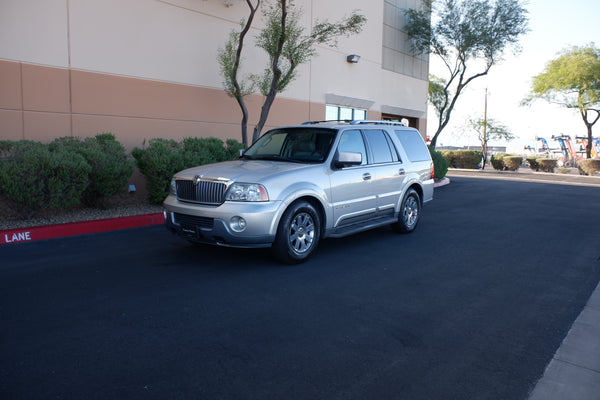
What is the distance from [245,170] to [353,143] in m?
2.04

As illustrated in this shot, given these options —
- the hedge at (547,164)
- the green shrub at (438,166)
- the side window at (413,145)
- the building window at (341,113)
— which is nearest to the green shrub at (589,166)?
the hedge at (547,164)

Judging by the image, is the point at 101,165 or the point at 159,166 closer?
the point at 101,165

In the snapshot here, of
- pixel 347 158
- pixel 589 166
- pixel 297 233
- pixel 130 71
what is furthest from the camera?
pixel 589 166

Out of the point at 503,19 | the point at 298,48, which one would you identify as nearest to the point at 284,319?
the point at 298,48

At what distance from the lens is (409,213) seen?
340 inches

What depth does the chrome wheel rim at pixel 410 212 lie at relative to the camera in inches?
335

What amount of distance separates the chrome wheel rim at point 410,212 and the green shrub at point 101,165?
18.1ft

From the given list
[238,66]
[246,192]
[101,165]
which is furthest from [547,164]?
[246,192]

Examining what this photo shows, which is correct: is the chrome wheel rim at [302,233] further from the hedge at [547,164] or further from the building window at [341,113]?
the hedge at [547,164]

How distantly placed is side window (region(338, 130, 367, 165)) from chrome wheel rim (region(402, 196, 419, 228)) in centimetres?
156

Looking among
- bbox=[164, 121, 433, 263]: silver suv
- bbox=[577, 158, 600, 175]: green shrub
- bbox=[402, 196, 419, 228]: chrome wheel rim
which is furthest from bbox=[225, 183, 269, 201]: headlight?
bbox=[577, 158, 600, 175]: green shrub

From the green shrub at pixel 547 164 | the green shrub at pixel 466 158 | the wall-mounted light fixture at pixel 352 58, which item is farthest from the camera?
the green shrub at pixel 466 158

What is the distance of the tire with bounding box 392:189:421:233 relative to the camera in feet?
27.6

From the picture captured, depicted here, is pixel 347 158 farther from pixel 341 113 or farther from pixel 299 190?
pixel 341 113
